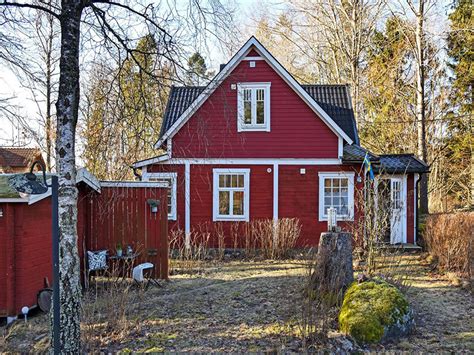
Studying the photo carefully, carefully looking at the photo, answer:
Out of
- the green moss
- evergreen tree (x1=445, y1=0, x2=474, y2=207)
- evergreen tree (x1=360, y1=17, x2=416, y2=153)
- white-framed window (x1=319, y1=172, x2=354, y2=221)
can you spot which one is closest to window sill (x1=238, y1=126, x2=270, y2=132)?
white-framed window (x1=319, y1=172, x2=354, y2=221)

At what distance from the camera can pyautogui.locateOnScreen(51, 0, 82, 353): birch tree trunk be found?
473 centimetres

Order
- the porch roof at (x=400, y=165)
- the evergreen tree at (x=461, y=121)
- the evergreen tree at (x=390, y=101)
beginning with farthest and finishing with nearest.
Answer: the evergreen tree at (x=461, y=121)
the evergreen tree at (x=390, y=101)
the porch roof at (x=400, y=165)

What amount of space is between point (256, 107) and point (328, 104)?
321 cm

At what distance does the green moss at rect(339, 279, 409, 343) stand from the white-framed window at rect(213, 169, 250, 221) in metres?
7.95

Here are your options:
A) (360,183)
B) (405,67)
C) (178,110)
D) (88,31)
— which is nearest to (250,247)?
(360,183)

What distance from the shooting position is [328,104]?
52.3ft

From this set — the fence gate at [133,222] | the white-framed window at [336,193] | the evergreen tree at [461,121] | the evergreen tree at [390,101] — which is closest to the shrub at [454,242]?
the white-framed window at [336,193]

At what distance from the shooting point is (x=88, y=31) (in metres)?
5.69

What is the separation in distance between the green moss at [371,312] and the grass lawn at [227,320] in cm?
23

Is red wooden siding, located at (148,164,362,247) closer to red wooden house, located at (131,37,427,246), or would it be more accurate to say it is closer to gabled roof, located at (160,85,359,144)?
red wooden house, located at (131,37,427,246)

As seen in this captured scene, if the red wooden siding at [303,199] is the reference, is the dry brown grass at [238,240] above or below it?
below

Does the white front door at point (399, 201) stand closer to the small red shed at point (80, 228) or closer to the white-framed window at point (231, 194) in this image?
the white-framed window at point (231, 194)

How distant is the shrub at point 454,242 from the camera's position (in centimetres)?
905

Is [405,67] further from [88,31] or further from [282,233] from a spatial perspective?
[88,31]
